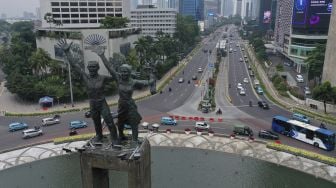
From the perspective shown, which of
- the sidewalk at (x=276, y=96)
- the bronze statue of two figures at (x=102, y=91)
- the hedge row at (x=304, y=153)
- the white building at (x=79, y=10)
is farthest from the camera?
the white building at (x=79, y=10)

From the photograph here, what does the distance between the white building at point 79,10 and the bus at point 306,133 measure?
80986 millimetres

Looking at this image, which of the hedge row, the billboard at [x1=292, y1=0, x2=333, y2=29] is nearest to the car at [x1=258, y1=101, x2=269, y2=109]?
the hedge row

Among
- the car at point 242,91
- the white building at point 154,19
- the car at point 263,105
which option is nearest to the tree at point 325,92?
the car at point 263,105

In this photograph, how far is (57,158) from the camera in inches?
1667

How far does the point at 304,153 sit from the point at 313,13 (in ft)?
231

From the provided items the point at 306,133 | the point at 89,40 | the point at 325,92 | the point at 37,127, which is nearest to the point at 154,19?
the point at 89,40

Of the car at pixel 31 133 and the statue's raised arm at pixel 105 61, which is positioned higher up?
the statue's raised arm at pixel 105 61

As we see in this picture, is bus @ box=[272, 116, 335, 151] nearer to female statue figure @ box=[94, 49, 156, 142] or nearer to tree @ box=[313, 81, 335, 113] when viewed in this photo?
Result: tree @ box=[313, 81, 335, 113]

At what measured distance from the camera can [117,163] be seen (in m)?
20.2

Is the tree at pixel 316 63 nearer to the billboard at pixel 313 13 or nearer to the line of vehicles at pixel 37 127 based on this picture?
the billboard at pixel 313 13

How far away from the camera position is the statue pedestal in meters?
20.1

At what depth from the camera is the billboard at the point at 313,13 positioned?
94500 millimetres

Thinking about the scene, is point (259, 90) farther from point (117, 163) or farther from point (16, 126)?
point (117, 163)

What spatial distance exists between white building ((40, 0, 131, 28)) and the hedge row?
85346 mm
